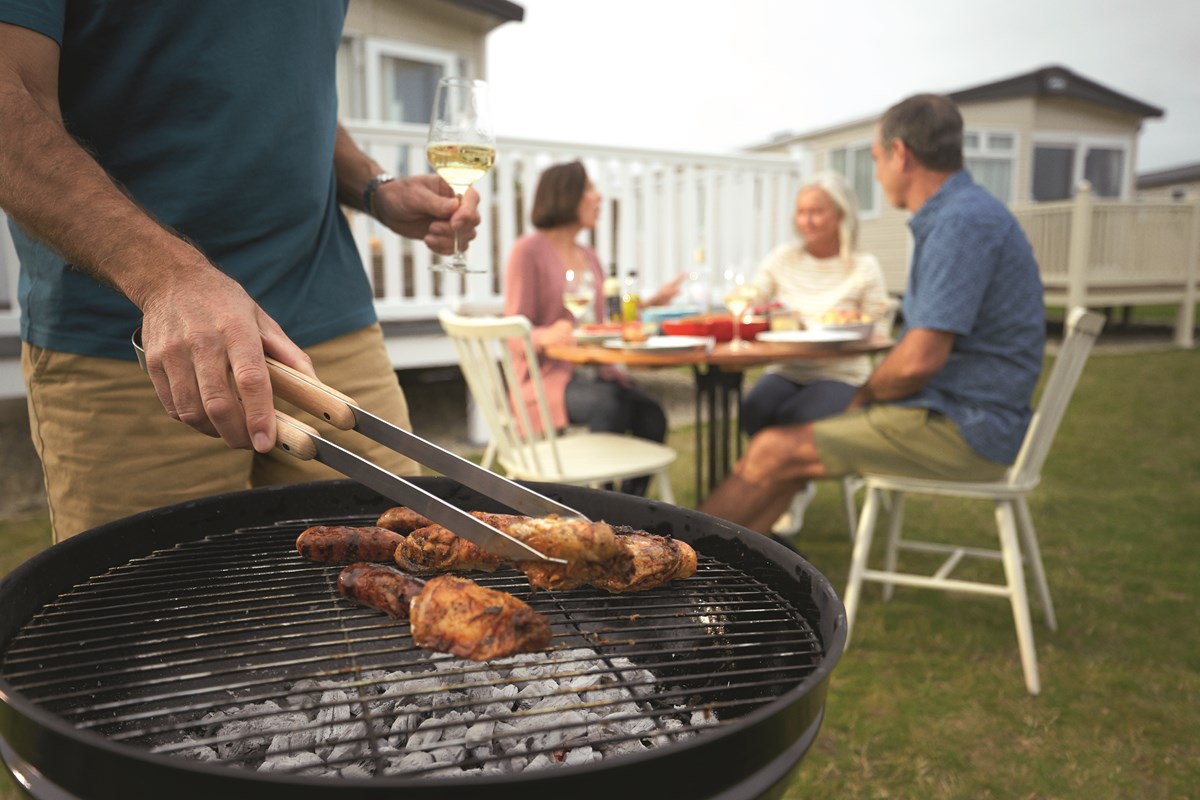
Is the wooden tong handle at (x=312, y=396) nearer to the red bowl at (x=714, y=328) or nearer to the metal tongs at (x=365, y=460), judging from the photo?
the metal tongs at (x=365, y=460)

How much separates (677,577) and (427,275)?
215 inches

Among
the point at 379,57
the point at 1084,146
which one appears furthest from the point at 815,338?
the point at 1084,146

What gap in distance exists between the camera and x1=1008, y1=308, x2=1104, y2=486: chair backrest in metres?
2.94

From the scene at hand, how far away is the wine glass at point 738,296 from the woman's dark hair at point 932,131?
3.36ft

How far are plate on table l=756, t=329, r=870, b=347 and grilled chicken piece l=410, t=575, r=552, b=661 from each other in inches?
101

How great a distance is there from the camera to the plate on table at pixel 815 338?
3.35 metres

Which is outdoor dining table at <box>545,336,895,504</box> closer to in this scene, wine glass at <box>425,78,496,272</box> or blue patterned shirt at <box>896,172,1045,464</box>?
blue patterned shirt at <box>896,172,1045,464</box>

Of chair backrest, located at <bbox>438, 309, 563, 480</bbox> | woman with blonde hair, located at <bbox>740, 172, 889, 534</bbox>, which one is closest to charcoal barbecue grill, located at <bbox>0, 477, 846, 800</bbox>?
chair backrest, located at <bbox>438, 309, 563, 480</bbox>

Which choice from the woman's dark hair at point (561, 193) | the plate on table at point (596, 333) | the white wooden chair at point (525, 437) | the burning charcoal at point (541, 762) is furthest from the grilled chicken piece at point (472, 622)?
the woman's dark hair at point (561, 193)

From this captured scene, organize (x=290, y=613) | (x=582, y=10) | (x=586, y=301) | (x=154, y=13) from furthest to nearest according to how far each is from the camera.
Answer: (x=582, y=10), (x=586, y=301), (x=154, y=13), (x=290, y=613)

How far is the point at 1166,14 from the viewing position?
34969 mm

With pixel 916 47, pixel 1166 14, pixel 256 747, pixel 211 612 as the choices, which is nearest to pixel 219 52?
pixel 211 612

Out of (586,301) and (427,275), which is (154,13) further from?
(427,275)

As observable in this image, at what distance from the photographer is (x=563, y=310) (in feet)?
15.5
